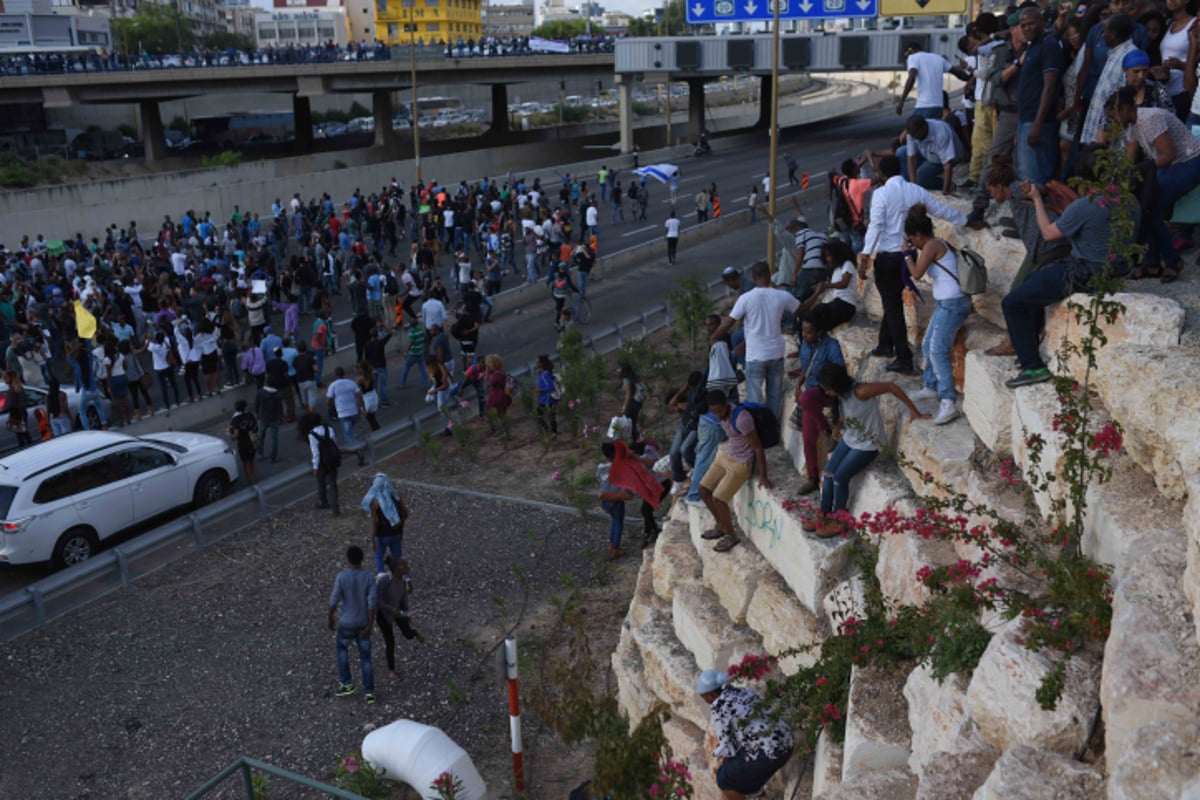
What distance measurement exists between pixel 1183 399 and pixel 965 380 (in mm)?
2693

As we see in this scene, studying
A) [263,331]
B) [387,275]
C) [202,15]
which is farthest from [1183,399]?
[202,15]

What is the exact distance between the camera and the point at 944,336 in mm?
8891

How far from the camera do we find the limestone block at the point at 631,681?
975 cm

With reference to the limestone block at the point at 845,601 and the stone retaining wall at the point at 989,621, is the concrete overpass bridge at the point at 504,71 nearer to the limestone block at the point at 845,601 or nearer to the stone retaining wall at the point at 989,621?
the stone retaining wall at the point at 989,621

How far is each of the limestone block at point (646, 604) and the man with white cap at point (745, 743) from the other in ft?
9.69

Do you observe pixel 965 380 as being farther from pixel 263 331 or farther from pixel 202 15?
pixel 202 15

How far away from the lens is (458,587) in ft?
41.3

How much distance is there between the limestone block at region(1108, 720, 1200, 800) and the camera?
13.8 feet

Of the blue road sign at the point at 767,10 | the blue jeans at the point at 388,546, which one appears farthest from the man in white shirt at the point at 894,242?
the blue road sign at the point at 767,10

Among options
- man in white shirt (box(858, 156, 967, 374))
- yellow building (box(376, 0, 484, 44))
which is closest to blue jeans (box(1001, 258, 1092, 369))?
man in white shirt (box(858, 156, 967, 374))

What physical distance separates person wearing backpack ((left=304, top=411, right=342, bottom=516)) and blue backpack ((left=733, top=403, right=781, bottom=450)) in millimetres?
6806

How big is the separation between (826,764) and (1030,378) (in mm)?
2890

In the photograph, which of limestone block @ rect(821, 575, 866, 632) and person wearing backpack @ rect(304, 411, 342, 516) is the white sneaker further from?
person wearing backpack @ rect(304, 411, 342, 516)

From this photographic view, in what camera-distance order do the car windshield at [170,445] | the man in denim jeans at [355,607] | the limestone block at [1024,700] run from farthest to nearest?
the car windshield at [170,445] < the man in denim jeans at [355,607] < the limestone block at [1024,700]
